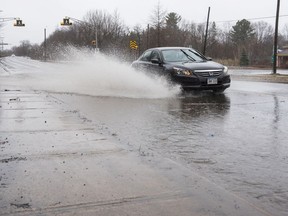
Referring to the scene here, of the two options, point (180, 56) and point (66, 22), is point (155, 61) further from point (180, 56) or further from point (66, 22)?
point (66, 22)

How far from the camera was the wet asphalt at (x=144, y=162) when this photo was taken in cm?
337

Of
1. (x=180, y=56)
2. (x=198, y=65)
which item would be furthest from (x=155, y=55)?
(x=198, y=65)

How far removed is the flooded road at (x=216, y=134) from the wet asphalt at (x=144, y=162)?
1cm

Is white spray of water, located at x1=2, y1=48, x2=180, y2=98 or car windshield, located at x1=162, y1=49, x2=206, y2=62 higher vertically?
car windshield, located at x1=162, y1=49, x2=206, y2=62

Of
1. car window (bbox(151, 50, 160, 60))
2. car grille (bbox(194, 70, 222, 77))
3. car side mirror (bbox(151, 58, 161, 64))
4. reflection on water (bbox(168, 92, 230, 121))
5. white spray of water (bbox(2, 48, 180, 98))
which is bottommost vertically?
reflection on water (bbox(168, 92, 230, 121))

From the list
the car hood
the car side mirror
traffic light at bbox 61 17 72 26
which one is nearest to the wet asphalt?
the car hood

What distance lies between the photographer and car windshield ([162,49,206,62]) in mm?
12477

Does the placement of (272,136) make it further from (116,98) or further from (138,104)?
(116,98)

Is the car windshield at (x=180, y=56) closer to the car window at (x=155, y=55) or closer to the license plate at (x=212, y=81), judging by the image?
the car window at (x=155, y=55)

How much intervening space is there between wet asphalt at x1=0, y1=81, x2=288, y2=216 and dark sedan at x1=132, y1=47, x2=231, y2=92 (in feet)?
9.40

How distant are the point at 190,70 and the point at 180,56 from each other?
4.91ft

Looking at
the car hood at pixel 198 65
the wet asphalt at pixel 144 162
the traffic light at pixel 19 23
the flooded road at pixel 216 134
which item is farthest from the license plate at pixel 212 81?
the traffic light at pixel 19 23

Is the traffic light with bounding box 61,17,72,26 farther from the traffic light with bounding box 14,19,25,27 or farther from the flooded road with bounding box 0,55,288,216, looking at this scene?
the flooded road with bounding box 0,55,288,216

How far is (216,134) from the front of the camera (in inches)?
243
